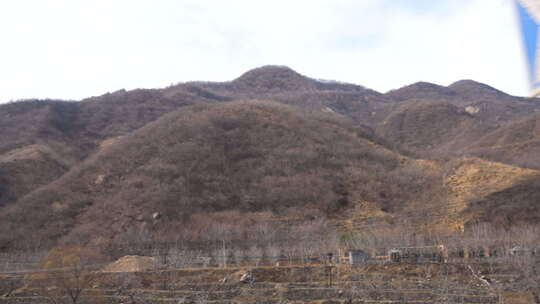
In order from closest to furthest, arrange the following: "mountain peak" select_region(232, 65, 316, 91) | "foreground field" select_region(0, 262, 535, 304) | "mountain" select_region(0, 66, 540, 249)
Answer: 1. "foreground field" select_region(0, 262, 535, 304)
2. "mountain" select_region(0, 66, 540, 249)
3. "mountain peak" select_region(232, 65, 316, 91)

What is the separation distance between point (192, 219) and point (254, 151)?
1615 centimetres

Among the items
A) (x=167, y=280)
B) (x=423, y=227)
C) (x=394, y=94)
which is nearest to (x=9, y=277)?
(x=167, y=280)

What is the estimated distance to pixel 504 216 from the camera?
107 feet

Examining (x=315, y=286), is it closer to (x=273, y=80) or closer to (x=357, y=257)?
(x=357, y=257)

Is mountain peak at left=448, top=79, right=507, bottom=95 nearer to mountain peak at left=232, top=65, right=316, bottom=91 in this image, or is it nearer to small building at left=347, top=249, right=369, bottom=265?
mountain peak at left=232, top=65, right=316, bottom=91

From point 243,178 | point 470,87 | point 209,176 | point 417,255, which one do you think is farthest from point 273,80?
point 417,255

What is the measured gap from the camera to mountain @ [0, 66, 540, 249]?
37188 millimetres

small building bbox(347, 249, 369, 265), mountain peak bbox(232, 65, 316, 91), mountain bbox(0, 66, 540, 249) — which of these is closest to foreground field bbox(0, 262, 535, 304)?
small building bbox(347, 249, 369, 265)

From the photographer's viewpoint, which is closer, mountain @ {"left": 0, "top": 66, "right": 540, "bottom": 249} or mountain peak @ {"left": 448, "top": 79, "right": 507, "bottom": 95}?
mountain @ {"left": 0, "top": 66, "right": 540, "bottom": 249}

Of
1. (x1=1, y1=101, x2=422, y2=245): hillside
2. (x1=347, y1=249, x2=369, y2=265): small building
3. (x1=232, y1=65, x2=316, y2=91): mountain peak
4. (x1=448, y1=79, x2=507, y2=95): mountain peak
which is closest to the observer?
(x1=347, y1=249, x2=369, y2=265): small building

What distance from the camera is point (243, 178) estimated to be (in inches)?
1849

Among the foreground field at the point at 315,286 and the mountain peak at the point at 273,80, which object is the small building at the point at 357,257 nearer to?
the foreground field at the point at 315,286

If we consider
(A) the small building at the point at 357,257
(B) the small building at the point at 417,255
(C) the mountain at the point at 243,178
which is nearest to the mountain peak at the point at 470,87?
(C) the mountain at the point at 243,178

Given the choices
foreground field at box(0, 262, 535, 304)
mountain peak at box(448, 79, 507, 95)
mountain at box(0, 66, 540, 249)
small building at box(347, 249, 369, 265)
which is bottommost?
foreground field at box(0, 262, 535, 304)
